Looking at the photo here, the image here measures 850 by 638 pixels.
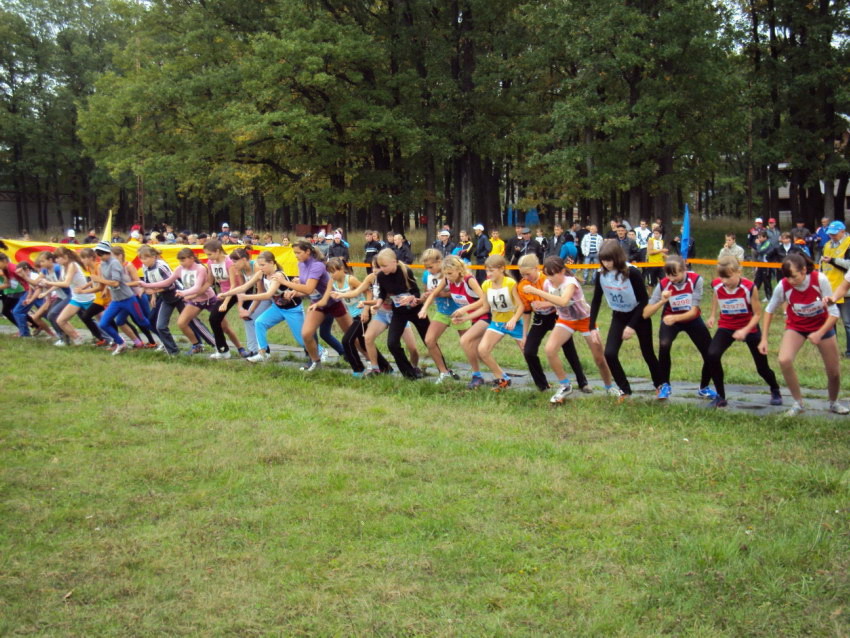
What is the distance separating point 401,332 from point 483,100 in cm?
2557

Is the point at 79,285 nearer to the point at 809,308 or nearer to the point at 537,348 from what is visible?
the point at 537,348

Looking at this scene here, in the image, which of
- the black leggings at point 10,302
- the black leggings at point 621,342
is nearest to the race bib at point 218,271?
the black leggings at point 10,302

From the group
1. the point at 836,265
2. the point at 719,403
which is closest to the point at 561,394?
the point at 719,403

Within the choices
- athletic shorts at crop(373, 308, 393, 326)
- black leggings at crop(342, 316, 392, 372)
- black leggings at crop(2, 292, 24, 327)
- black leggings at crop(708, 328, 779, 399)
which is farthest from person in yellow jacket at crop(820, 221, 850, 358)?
black leggings at crop(2, 292, 24, 327)

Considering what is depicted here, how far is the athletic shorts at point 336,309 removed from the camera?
1176 centimetres

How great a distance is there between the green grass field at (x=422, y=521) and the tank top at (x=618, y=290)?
1.08 m

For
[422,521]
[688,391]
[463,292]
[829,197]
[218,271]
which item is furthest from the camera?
[829,197]

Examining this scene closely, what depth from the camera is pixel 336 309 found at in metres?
11.8

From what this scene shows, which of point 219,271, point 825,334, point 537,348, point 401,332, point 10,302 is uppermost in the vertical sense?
point 219,271

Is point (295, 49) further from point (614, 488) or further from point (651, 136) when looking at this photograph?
point (614, 488)

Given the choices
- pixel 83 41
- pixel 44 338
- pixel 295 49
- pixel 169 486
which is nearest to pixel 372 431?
pixel 169 486

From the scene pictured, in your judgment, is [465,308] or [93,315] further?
[93,315]

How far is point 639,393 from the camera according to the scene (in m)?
9.99

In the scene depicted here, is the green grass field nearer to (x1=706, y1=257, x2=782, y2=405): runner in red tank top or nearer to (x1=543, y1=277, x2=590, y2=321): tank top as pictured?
(x1=706, y1=257, x2=782, y2=405): runner in red tank top
